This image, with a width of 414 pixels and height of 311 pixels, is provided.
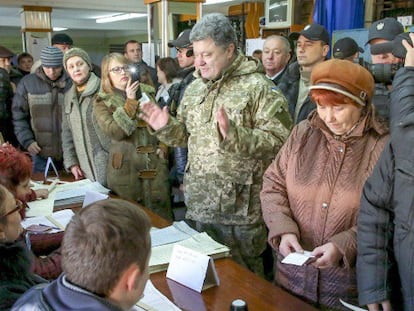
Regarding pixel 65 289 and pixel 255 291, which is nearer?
pixel 65 289

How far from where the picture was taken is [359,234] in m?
1.39

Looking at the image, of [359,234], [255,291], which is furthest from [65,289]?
[359,234]

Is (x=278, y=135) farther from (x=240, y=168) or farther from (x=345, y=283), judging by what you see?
(x=345, y=283)

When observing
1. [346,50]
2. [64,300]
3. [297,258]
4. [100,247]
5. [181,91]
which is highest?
[346,50]

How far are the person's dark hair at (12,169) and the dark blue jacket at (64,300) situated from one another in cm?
90

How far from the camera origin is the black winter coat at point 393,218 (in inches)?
48.9

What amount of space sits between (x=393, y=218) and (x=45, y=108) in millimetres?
2647

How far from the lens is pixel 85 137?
2.82 meters

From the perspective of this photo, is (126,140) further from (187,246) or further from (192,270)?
(192,270)

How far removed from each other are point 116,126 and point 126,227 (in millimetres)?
1632

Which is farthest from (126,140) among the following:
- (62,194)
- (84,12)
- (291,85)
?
(84,12)

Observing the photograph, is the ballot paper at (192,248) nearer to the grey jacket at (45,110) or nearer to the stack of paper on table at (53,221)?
the stack of paper on table at (53,221)

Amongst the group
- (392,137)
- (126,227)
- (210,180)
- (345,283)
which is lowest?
(345,283)

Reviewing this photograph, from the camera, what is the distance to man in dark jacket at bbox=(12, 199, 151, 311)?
0.92 meters
